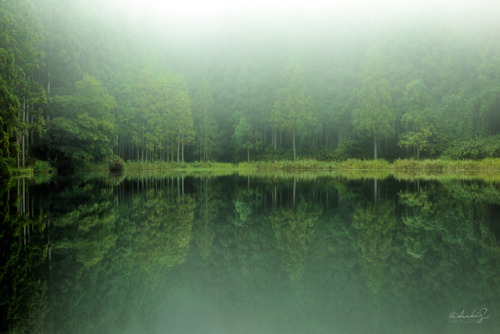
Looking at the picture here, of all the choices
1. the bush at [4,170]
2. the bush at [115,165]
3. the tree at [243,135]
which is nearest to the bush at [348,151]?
the tree at [243,135]

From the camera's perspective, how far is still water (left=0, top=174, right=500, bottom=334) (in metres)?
2.33

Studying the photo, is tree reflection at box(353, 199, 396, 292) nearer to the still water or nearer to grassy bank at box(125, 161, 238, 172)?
the still water

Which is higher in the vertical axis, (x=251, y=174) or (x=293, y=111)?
(x=293, y=111)

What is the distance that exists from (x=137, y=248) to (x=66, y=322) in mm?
1994

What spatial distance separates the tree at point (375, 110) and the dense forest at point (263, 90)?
5.7 inches

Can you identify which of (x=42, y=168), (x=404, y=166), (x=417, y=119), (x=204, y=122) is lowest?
(x=404, y=166)

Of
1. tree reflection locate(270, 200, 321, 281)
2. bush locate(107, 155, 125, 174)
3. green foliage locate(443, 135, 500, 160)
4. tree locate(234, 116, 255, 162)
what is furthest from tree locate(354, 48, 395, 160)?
tree reflection locate(270, 200, 321, 281)

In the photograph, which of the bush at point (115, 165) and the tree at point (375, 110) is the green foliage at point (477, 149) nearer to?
the tree at point (375, 110)

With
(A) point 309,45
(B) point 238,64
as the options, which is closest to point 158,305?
(B) point 238,64

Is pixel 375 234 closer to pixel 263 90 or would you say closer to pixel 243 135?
pixel 243 135

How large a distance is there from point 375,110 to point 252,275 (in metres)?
41.2

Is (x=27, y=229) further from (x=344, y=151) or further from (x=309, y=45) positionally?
(x=309, y=45)

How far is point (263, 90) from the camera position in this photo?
57.0m

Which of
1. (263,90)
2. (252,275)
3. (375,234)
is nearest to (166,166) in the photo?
(263,90)
